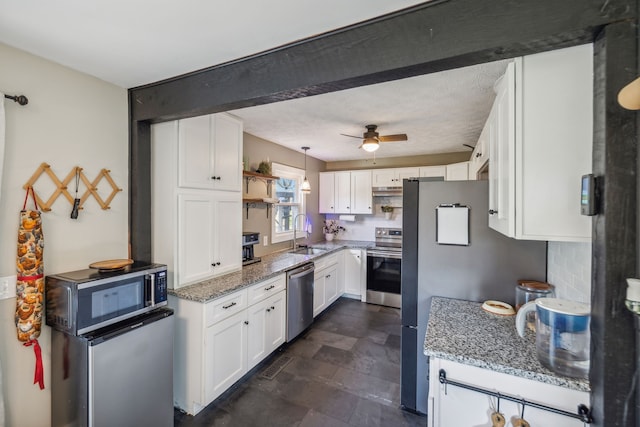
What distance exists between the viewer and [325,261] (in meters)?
3.95

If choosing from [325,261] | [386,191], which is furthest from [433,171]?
[325,261]

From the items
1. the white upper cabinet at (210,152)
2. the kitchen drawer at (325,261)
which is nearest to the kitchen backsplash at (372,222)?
the kitchen drawer at (325,261)

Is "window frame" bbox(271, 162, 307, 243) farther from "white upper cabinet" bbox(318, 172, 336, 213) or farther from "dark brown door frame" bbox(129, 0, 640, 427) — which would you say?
"dark brown door frame" bbox(129, 0, 640, 427)

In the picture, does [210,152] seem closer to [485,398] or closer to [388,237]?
[485,398]

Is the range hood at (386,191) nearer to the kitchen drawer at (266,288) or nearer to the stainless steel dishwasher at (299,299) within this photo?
the stainless steel dishwasher at (299,299)

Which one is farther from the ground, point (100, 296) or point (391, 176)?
point (391, 176)

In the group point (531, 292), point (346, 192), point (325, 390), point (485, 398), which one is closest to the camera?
point (485, 398)

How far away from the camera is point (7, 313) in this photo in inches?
61.9

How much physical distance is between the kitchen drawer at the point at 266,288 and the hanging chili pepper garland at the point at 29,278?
1326 millimetres

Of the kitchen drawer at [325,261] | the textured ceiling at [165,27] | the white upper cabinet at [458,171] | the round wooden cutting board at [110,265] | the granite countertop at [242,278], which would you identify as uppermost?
the textured ceiling at [165,27]

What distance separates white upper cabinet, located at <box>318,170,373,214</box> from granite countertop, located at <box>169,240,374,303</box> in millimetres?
1382

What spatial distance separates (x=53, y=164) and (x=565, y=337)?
288 cm

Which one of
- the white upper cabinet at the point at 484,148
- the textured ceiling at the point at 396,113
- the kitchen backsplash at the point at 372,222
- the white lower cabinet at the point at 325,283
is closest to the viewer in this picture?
the white upper cabinet at the point at 484,148

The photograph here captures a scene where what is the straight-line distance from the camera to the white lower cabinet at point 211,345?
2053 millimetres
